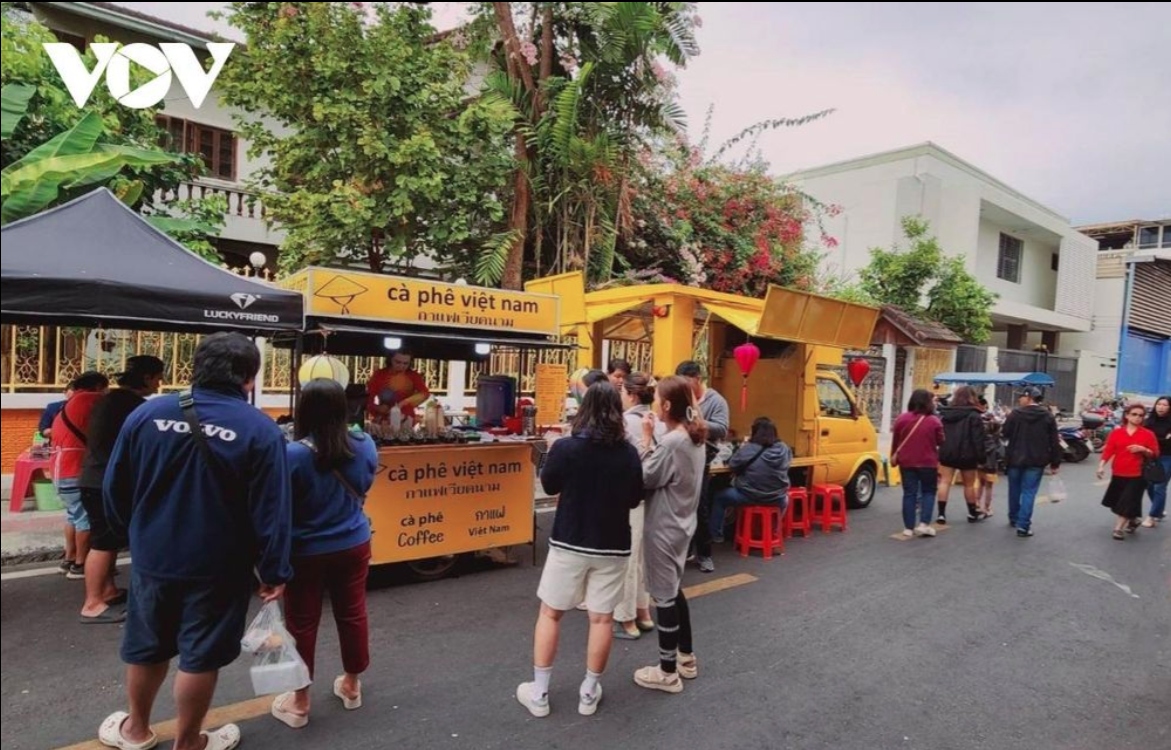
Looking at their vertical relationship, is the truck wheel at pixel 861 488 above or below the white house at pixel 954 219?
below

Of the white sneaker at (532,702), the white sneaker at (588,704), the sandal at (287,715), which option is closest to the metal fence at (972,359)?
the white sneaker at (588,704)

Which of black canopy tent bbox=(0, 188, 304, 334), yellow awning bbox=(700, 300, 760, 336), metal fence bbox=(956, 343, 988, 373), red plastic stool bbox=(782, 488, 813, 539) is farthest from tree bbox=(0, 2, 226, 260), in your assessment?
metal fence bbox=(956, 343, 988, 373)

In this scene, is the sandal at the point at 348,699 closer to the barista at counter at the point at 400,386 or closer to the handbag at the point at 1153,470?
the barista at counter at the point at 400,386

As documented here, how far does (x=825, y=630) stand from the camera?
15.0 feet

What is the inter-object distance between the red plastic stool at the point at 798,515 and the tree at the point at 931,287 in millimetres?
9231

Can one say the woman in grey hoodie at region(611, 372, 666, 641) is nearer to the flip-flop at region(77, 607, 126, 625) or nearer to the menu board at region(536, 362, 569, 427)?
the menu board at region(536, 362, 569, 427)

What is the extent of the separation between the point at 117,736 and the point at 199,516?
52.3 inches

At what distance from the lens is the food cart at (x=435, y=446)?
16.3ft

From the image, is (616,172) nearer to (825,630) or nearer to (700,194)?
(700,194)

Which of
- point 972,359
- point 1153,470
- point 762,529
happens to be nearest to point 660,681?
point 762,529

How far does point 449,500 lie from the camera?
5.35 m

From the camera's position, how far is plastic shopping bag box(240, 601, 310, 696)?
281 cm

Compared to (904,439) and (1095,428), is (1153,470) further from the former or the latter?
(904,439)

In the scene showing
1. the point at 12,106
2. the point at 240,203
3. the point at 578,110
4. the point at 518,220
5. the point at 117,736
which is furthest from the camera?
the point at 240,203
